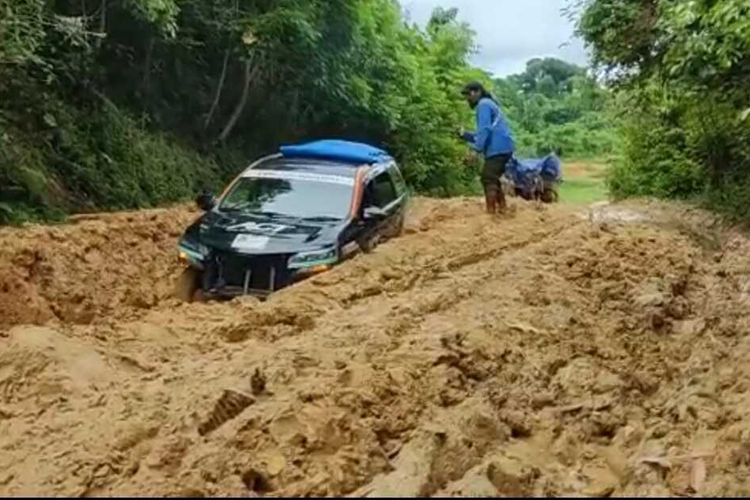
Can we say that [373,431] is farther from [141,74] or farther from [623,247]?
[141,74]

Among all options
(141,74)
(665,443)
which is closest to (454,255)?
(665,443)

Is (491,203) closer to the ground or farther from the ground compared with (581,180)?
farther from the ground

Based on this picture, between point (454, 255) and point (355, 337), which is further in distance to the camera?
point (454, 255)

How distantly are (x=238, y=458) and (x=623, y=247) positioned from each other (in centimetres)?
835

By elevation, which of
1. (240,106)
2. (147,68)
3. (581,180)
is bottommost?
(581,180)

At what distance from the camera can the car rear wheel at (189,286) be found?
36.3 ft

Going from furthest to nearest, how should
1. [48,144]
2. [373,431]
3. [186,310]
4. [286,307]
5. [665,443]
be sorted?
[48,144] < [186,310] < [286,307] < [665,443] < [373,431]

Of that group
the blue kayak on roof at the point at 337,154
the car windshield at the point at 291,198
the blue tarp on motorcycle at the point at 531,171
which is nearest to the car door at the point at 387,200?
the blue kayak on roof at the point at 337,154

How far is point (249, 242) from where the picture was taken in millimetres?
10672

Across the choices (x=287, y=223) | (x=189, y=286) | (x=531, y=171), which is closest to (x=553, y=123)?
(x=531, y=171)

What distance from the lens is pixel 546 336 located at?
8.34 m

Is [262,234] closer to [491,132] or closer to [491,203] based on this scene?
[491,132]

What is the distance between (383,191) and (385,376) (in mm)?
6245

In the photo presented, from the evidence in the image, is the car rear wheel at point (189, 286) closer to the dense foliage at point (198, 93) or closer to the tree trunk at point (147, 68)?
the dense foliage at point (198, 93)
